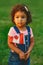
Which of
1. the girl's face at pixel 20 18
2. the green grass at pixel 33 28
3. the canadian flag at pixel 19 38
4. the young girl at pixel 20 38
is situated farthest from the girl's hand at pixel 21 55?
the green grass at pixel 33 28

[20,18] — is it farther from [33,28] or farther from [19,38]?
[33,28]

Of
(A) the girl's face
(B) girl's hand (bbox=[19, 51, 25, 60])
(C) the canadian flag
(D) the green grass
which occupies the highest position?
(A) the girl's face

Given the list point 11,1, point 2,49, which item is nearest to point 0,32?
point 2,49

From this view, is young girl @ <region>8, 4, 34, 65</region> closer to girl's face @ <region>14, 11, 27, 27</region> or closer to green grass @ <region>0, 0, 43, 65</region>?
girl's face @ <region>14, 11, 27, 27</region>

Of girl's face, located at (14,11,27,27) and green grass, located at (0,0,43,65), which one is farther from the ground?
girl's face, located at (14,11,27,27)

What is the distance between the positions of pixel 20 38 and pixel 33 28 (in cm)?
235

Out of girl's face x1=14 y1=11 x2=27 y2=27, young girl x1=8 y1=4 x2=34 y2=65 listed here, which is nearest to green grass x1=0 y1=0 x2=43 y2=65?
young girl x1=8 y1=4 x2=34 y2=65

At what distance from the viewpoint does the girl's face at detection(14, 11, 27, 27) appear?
3948mm

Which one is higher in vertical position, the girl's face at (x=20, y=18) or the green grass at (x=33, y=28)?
the girl's face at (x=20, y=18)

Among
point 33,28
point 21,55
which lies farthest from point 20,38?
point 33,28

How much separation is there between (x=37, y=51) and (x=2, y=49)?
62 centimetres

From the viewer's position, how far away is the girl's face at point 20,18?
13.0 feet

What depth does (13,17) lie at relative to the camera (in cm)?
407

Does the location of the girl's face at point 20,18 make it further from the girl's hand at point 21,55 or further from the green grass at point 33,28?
the green grass at point 33,28
